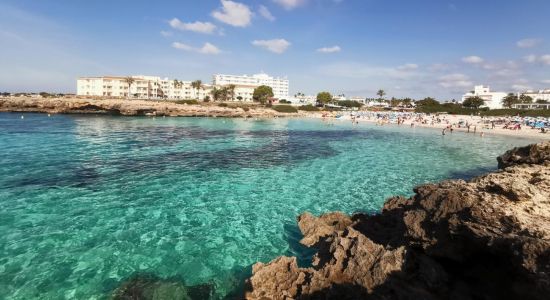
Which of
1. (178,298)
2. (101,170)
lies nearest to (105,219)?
(178,298)

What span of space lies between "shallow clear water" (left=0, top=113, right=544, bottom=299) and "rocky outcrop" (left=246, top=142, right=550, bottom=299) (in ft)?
8.51

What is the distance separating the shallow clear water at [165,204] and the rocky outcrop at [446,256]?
260cm

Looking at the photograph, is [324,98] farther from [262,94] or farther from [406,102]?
[406,102]

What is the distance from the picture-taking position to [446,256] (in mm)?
6945

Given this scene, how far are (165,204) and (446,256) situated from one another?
11786mm

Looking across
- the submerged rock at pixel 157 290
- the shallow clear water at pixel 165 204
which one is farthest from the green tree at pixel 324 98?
the submerged rock at pixel 157 290

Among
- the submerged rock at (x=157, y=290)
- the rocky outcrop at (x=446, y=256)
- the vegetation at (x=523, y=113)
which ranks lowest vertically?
the submerged rock at (x=157, y=290)

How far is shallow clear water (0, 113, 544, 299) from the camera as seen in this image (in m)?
9.12

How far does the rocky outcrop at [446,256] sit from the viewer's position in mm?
5594

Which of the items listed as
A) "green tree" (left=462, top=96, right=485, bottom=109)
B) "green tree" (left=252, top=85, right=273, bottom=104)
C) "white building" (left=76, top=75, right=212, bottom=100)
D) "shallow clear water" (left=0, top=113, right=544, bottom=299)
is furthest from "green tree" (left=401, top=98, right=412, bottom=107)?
"shallow clear water" (left=0, top=113, right=544, bottom=299)

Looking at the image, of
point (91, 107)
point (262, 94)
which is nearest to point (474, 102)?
point (262, 94)

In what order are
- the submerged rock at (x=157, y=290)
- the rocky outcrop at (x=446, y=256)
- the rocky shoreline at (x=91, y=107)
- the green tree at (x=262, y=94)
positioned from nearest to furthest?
1. the rocky outcrop at (x=446, y=256)
2. the submerged rock at (x=157, y=290)
3. the rocky shoreline at (x=91, y=107)
4. the green tree at (x=262, y=94)

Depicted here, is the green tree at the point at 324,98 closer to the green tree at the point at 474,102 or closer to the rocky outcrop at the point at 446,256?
the green tree at the point at 474,102

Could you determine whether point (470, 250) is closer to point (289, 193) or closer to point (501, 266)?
point (501, 266)
